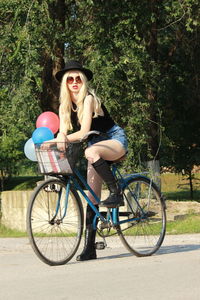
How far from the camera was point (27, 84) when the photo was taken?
1287 cm

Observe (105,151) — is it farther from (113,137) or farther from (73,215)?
(73,215)

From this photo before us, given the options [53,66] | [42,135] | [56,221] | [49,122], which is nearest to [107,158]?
[56,221]

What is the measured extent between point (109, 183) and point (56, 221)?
0.57 meters

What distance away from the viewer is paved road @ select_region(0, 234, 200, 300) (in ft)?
16.5

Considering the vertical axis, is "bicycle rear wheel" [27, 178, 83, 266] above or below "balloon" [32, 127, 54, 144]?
below

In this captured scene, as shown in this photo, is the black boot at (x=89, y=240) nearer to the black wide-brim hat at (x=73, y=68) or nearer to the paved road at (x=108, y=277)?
the paved road at (x=108, y=277)

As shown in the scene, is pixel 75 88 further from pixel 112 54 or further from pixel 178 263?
pixel 112 54

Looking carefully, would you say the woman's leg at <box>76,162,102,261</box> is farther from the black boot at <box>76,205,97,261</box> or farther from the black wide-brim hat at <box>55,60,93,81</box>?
the black wide-brim hat at <box>55,60,93,81</box>

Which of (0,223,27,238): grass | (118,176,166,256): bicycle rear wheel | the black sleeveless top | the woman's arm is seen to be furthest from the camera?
(0,223,27,238): grass

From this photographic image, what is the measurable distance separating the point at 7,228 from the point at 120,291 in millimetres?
8685

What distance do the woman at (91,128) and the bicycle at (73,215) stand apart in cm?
11

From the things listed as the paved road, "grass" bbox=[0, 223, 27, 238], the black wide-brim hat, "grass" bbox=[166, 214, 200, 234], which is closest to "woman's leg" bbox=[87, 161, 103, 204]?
the paved road

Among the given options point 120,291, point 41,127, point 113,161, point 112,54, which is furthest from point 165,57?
point 120,291

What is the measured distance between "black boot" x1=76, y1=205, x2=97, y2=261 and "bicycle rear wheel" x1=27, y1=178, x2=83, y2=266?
116 mm
